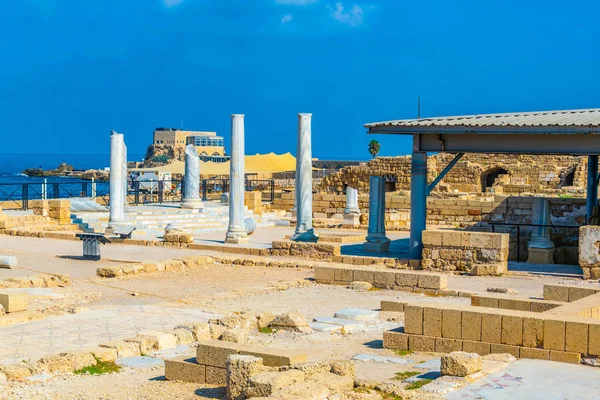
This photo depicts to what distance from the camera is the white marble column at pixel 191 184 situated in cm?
3038

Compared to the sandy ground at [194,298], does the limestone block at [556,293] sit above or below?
above

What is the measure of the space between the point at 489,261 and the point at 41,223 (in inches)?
600

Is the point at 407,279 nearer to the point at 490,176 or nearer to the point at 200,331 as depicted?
the point at 200,331

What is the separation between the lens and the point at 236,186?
23750mm

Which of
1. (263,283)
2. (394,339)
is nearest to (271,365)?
(394,339)

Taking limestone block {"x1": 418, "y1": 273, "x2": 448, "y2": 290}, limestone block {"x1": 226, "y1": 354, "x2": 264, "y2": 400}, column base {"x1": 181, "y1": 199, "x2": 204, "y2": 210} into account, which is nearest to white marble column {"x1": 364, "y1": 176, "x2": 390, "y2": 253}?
limestone block {"x1": 418, "y1": 273, "x2": 448, "y2": 290}

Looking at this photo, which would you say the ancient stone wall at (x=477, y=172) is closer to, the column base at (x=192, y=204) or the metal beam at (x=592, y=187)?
the column base at (x=192, y=204)

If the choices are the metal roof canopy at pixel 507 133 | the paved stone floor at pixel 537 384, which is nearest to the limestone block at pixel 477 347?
the paved stone floor at pixel 537 384

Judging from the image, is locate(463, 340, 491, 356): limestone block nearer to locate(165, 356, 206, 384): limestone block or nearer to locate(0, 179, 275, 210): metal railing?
locate(165, 356, 206, 384): limestone block

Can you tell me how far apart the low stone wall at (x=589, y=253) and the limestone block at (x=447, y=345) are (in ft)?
23.9

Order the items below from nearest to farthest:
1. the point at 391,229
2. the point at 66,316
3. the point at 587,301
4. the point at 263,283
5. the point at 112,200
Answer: the point at 587,301, the point at 66,316, the point at 263,283, the point at 112,200, the point at 391,229

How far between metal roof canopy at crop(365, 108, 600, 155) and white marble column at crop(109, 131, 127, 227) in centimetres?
913

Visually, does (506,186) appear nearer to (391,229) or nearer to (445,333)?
(391,229)

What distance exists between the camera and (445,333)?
32.9 feet
